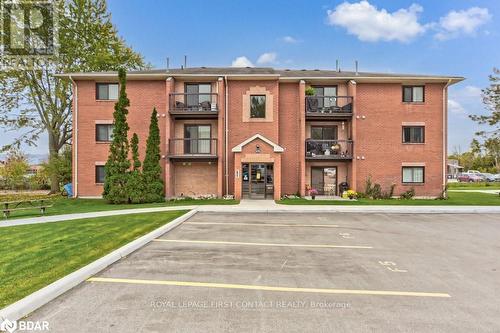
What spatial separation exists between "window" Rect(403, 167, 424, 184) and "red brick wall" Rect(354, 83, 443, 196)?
32 cm

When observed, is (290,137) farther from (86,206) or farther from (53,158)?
(53,158)

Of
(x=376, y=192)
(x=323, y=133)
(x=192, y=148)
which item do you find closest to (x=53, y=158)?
(x=192, y=148)

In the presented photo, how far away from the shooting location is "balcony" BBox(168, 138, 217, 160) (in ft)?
68.4

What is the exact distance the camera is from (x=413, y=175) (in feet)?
71.0

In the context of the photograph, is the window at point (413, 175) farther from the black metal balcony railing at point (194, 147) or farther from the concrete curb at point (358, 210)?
the black metal balcony railing at point (194, 147)

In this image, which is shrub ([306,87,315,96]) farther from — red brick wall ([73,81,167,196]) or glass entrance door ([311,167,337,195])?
red brick wall ([73,81,167,196])

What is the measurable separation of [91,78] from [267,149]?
13.4 m

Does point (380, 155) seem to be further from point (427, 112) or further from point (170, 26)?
point (170, 26)

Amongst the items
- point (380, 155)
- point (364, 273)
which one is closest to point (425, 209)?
point (380, 155)

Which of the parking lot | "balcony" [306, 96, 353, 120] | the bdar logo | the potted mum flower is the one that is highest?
"balcony" [306, 96, 353, 120]

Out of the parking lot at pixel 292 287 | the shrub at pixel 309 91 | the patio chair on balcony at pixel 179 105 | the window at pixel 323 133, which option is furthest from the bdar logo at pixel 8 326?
the window at pixel 323 133

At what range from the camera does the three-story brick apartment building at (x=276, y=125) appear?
21.0 m

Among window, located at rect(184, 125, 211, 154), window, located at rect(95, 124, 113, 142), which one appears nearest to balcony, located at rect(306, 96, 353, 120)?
window, located at rect(184, 125, 211, 154)

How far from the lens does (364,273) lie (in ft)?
19.9
